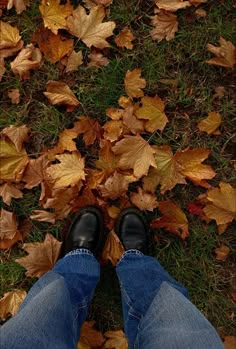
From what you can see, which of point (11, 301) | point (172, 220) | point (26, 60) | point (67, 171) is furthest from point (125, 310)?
point (26, 60)

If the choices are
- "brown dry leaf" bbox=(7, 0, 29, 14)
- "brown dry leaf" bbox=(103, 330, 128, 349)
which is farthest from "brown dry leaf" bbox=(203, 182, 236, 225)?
"brown dry leaf" bbox=(7, 0, 29, 14)

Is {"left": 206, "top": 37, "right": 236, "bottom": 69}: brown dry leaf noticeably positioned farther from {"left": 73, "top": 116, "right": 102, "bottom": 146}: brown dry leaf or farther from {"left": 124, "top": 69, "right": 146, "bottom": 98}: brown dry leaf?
{"left": 73, "top": 116, "right": 102, "bottom": 146}: brown dry leaf

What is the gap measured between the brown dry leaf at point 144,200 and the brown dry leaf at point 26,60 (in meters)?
0.79

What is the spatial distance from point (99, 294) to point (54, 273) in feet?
1.09

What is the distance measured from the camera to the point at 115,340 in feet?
6.71

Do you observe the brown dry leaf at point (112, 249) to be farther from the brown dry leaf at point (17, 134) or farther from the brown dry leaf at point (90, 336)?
the brown dry leaf at point (17, 134)

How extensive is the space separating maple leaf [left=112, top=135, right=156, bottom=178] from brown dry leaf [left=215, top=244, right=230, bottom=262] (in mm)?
504

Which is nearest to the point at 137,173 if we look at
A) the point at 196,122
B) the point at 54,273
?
the point at 196,122

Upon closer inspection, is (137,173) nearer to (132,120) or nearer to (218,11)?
(132,120)

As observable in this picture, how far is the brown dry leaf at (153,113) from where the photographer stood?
2053 mm

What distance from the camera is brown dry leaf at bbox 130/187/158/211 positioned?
6.77 feet

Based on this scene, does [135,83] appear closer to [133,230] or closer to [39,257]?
[133,230]

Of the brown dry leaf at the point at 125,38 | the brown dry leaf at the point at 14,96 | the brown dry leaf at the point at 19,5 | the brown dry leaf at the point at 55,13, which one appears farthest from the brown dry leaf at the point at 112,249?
the brown dry leaf at the point at 19,5

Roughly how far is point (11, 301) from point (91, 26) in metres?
1.36
